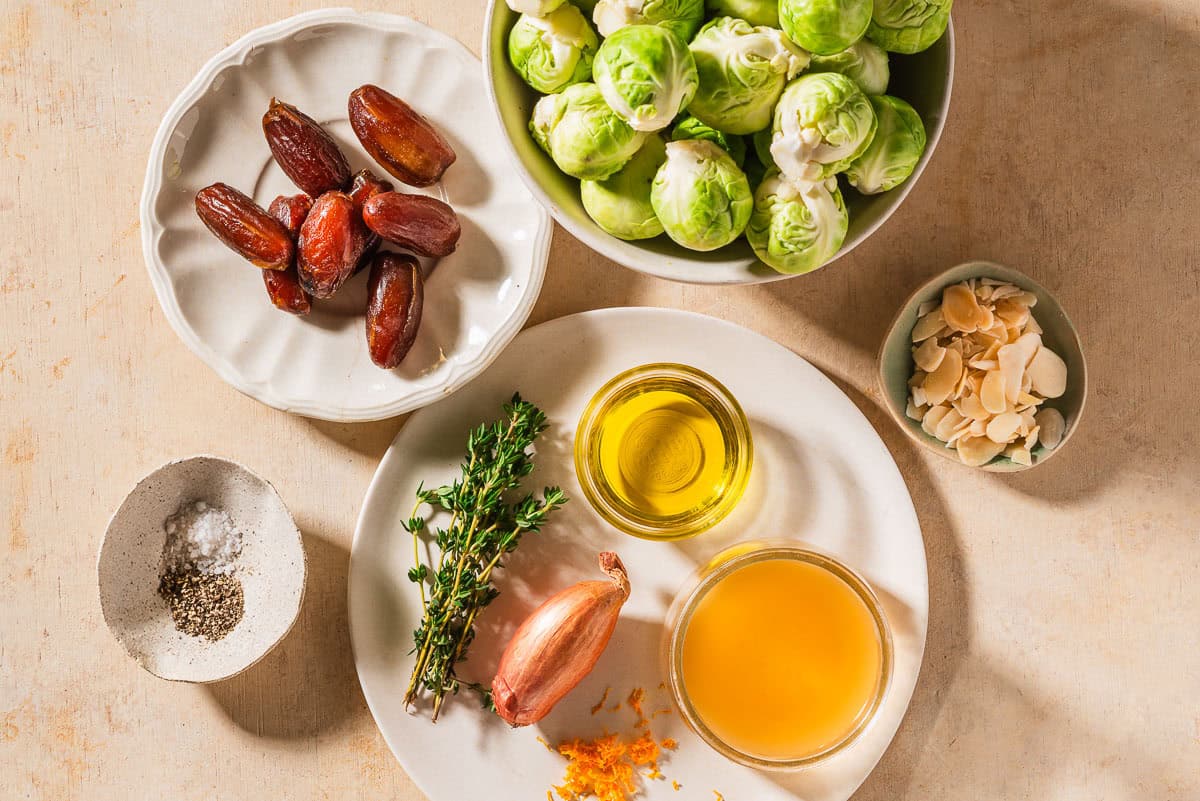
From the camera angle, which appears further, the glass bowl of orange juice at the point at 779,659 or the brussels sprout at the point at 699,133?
the glass bowl of orange juice at the point at 779,659

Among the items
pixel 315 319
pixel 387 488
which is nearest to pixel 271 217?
pixel 315 319

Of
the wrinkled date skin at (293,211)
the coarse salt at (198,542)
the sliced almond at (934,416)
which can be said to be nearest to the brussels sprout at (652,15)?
the wrinkled date skin at (293,211)

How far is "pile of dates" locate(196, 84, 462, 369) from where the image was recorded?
1.17m

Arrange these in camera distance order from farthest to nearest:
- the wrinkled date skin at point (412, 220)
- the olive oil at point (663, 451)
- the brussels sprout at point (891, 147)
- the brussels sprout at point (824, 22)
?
the olive oil at point (663, 451), the wrinkled date skin at point (412, 220), the brussels sprout at point (891, 147), the brussels sprout at point (824, 22)

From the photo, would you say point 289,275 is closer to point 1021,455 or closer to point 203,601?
point 203,601

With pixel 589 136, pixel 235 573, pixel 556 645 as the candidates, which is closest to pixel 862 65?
pixel 589 136

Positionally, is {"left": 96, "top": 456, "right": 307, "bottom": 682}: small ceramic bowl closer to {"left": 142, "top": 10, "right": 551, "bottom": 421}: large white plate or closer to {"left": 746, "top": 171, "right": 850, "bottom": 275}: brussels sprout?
{"left": 142, "top": 10, "right": 551, "bottom": 421}: large white plate

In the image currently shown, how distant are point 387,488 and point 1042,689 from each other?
37.2 inches

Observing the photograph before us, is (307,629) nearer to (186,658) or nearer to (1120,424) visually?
(186,658)

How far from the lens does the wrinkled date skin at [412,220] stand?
1.16 metres

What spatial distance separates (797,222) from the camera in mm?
901

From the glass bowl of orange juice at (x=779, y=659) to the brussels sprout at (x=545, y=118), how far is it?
57 cm

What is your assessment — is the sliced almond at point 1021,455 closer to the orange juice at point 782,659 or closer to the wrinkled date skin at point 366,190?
the orange juice at point 782,659

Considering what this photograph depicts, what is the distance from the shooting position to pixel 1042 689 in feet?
4.42
